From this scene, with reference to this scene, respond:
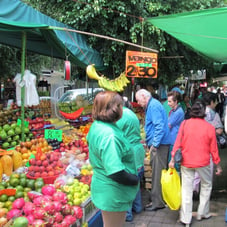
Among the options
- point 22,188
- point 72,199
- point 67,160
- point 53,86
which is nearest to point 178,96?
point 67,160

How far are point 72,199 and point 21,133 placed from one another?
233 centimetres

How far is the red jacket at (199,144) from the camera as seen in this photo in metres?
3.68

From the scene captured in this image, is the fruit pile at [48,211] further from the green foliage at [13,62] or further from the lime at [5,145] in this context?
the green foliage at [13,62]

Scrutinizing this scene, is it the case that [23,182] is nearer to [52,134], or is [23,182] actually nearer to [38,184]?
[38,184]

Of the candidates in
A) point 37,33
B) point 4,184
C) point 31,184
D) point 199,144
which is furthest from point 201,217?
point 37,33

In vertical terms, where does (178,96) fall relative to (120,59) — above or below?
below

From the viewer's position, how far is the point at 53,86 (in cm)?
1341

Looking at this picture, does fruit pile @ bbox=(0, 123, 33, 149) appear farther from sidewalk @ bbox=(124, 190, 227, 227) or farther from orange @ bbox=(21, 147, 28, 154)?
sidewalk @ bbox=(124, 190, 227, 227)

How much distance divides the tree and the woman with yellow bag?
4040 mm

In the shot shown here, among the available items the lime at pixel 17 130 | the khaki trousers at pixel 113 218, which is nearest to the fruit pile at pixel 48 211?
the khaki trousers at pixel 113 218

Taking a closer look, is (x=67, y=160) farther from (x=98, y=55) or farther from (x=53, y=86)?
(x=53, y=86)

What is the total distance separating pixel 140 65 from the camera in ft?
21.1

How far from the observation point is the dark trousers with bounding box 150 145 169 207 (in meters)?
4.44

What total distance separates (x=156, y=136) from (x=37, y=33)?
2.98 metres
